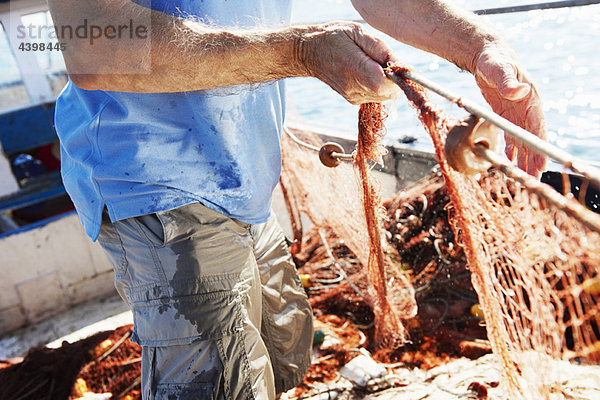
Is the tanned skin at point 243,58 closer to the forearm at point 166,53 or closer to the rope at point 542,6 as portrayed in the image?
the forearm at point 166,53

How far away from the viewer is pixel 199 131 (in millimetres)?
1935

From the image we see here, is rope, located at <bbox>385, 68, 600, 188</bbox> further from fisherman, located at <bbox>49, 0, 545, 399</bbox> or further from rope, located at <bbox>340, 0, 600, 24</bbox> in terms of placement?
rope, located at <bbox>340, 0, 600, 24</bbox>

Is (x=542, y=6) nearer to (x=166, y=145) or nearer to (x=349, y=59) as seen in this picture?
(x=349, y=59)

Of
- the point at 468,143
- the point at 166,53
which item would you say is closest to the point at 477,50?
the point at 468,143

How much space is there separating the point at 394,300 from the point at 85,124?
230cm

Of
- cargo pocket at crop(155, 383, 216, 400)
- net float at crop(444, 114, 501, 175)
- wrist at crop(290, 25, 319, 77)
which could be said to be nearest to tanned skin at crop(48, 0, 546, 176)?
wrist at crop(290, 25, 319, 77)

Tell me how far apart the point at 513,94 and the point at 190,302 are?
1353 millimetres

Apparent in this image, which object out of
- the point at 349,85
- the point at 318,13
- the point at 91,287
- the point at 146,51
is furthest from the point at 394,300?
the point at 318,13

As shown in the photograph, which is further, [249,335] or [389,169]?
[389,169]

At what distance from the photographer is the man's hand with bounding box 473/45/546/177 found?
1487 mm

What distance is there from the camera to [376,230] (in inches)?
89.9

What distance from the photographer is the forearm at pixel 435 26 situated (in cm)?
171

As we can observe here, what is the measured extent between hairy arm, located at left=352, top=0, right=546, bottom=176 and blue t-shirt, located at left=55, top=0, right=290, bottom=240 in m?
0.59

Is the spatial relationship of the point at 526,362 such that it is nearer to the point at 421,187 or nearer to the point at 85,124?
the point at 85,124
